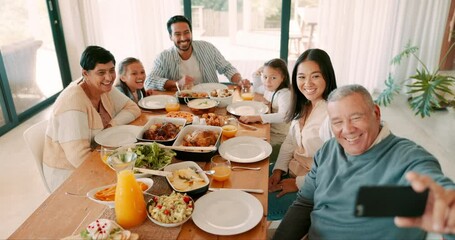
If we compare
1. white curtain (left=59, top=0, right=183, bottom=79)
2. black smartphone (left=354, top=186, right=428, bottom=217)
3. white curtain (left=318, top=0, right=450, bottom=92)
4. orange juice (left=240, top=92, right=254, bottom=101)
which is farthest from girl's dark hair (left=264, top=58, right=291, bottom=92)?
white curtain (left=59, top=0, right=183, bottom=79)

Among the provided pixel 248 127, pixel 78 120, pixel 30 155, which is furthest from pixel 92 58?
pixel 30 155

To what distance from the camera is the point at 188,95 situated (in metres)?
2.49

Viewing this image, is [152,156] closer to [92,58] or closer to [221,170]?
[221,170]

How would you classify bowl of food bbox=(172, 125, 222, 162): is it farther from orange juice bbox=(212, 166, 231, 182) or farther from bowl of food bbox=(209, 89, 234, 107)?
bowl of food bbox=(209, 89, 234, 107)

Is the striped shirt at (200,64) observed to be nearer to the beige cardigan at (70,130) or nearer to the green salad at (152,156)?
the beige cardigan at (70,130)

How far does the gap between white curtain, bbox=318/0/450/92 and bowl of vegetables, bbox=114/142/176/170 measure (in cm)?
350

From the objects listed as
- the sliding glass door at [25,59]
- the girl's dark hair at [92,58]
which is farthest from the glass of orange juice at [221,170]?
the sliding glass door at [25,59]

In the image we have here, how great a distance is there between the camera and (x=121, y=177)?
3.80ft

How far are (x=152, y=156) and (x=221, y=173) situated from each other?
0.33 m

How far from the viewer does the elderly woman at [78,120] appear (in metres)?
1.71

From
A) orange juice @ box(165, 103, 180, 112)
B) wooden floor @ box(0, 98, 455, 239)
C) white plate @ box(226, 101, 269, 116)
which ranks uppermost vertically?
orange juice @ box(165, 103, 180, 112)

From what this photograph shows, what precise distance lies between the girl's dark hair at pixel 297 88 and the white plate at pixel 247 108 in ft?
0.95

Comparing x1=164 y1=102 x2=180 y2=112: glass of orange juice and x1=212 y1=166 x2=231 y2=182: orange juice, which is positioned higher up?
x1=164 y1=102 x2=180 y2=112: glass of orange juice

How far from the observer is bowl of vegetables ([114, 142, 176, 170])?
4.91 feet
